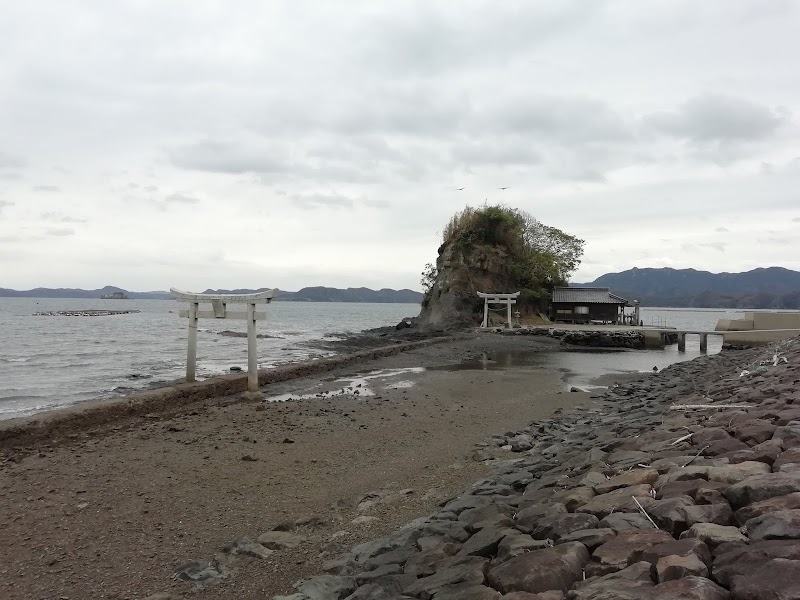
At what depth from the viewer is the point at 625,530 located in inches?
136

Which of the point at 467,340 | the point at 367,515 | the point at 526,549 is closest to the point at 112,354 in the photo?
the point at 467,340

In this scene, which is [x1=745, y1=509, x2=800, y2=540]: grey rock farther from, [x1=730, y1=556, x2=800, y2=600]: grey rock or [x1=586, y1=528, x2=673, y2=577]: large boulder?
[x1=586, y1=528, x2=673, y2=577]: large boulder

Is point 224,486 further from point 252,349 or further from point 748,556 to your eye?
point 252,349

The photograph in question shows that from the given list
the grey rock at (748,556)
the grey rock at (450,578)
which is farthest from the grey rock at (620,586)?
the grey rock at (450,578)

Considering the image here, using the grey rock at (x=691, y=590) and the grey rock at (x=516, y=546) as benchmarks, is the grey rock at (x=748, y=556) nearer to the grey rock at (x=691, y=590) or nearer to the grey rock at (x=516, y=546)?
the grey rock at (x=691, y=590)

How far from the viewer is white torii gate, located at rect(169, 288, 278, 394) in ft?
44.4

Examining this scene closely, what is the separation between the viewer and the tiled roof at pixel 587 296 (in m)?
48.5

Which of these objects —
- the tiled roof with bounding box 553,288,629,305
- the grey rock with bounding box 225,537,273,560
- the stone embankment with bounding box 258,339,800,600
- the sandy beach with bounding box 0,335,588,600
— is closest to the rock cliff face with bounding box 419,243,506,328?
the tiled roof with bounding box 553,288,629,305

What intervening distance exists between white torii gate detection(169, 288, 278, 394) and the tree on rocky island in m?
32.2

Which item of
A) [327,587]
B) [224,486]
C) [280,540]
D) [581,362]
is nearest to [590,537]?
[327,587]

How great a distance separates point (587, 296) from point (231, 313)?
40792 millimetres

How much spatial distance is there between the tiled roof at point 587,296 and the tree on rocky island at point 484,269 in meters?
1.14

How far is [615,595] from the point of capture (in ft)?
8.63

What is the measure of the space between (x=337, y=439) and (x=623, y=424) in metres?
4.68
